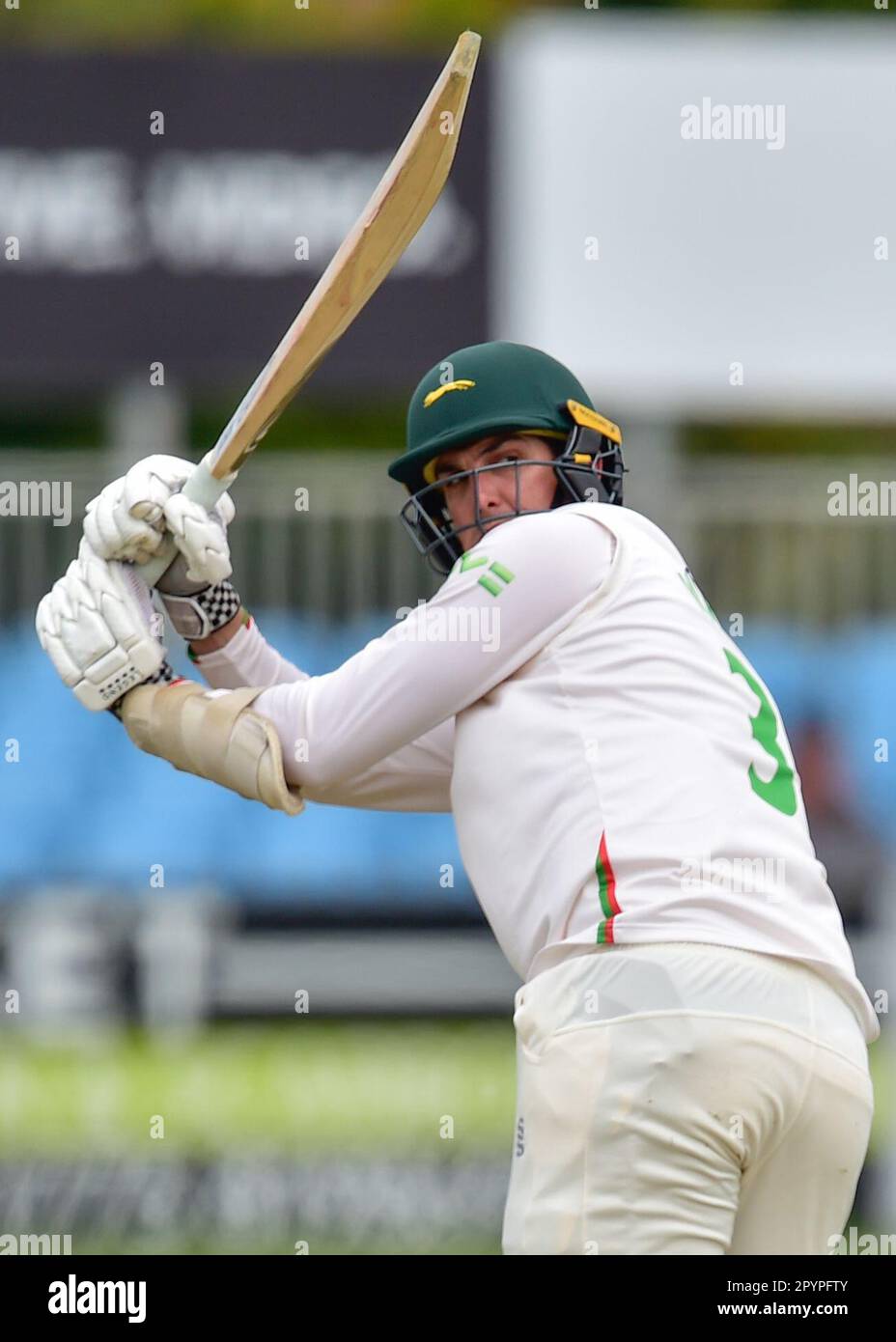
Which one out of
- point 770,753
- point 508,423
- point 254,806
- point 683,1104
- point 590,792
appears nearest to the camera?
point 683,1104

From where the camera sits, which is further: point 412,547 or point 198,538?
point 412,547

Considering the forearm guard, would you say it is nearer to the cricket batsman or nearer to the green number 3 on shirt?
the cricket batsman

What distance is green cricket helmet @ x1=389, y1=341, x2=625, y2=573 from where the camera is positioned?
12.0 feet

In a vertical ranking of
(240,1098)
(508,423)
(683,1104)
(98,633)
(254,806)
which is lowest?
(240,1098)

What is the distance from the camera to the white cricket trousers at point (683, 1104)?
3.18 meters

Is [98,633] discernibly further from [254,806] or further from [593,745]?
[254,806]

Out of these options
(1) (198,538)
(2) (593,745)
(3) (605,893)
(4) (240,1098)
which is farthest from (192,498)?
(4) (240,1098)

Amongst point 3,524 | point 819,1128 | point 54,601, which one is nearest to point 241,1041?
point 3,524

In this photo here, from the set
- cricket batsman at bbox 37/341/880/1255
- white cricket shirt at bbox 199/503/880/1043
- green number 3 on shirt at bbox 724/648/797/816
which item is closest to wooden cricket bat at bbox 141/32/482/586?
cricket batsman at bbox 37/341/880/1255

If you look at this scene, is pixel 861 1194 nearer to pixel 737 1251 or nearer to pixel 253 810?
pixel 253 810

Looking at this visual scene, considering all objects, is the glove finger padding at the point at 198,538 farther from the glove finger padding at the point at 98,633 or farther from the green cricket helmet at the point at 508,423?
the green cricket helmet at the point at 508,423

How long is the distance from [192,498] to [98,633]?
306 mm

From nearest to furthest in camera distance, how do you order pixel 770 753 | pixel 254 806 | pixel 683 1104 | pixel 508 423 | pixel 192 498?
pixel 683 1104 → pixel 770 753 → pixel 508 423 → pixel 192 498 → pixel 254 806

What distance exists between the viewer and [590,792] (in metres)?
3.30
